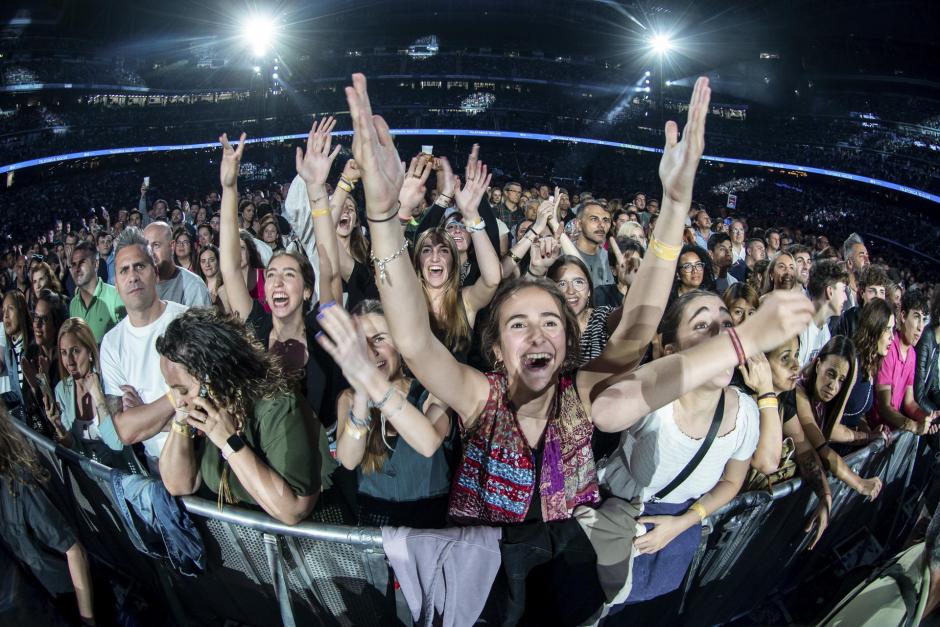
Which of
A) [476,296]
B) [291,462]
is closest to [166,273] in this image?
[476,296]

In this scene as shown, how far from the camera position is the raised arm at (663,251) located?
196cm

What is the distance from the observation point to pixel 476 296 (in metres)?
3.62

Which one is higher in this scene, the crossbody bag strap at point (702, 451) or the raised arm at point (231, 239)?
the raised arm at point (231, 239)

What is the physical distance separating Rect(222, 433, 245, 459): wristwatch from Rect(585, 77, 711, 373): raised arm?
1.30m

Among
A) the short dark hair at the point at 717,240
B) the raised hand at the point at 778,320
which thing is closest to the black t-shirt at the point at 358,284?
the raised hand at the point at 778,320

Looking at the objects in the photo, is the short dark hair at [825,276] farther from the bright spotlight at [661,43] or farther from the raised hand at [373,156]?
the bright spotlight at [661,43]

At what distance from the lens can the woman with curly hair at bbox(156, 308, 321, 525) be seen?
204 centimetres

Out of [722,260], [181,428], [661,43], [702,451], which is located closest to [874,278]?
[722,260]

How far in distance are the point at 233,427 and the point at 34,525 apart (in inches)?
32.0

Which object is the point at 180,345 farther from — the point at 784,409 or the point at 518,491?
the point at 784,409

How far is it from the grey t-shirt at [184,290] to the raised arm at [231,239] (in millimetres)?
753

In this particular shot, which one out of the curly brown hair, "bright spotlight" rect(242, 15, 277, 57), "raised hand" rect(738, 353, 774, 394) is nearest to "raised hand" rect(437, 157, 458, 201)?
the curly brown hair

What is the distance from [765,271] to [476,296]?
9.76 ft

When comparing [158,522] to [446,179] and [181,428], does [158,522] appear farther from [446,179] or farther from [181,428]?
[446,179]
